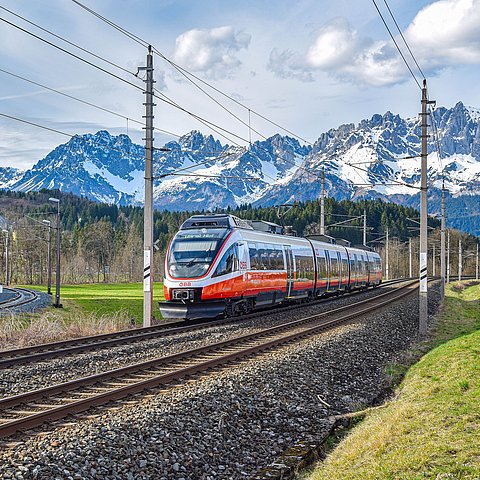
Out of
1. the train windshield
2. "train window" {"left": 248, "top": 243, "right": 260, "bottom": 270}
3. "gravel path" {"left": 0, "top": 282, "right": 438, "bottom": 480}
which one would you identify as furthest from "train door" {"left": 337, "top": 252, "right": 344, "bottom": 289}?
"gravel path" {"left": 0, "top": 282, "right": 438, "bottom": 480}

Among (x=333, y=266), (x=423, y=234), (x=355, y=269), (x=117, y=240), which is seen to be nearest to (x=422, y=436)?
(x=423, y=234)

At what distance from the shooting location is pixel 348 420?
37.0 feet

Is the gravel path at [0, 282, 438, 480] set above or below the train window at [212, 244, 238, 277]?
below

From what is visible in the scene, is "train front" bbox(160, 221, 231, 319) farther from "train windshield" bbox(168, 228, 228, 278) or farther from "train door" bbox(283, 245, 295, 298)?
"train door" bbox(283, 245, 295, 298)

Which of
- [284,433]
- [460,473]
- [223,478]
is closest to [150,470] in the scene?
[223,478]

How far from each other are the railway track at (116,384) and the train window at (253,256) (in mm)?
6829

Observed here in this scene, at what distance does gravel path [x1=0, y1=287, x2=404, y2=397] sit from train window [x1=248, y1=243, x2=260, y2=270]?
13.0 feet

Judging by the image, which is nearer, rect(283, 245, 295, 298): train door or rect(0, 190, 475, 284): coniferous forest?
rect(283, 245, 295, 298): train door

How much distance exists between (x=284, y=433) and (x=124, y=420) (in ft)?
8.56

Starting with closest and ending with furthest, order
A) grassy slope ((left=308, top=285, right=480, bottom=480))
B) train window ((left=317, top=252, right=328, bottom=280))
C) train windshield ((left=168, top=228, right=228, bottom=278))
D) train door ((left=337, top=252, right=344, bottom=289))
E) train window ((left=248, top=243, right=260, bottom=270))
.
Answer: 1. grassy slope ((left=308, top=285, right=480, bottom=480))
2. train windshield ((left=168, top=228, right=228, bottom=278))
3. train window ((left=248, top=243, right=260, bottom=270))
4. train window ((left=317, top=252, right=328, bottom=280))
5. train door ((left=337, top=252, right=344, bottom=289))

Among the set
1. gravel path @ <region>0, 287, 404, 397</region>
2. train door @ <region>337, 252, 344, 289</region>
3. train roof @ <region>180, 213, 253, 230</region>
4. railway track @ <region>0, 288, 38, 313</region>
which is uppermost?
train roof @ <region>180, 213, 253, 230</region>

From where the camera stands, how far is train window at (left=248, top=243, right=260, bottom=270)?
2533cm

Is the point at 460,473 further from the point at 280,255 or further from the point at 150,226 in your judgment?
the point at 280,255

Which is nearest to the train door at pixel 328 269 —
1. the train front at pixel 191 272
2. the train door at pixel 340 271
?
the train door at pixel 340 271
